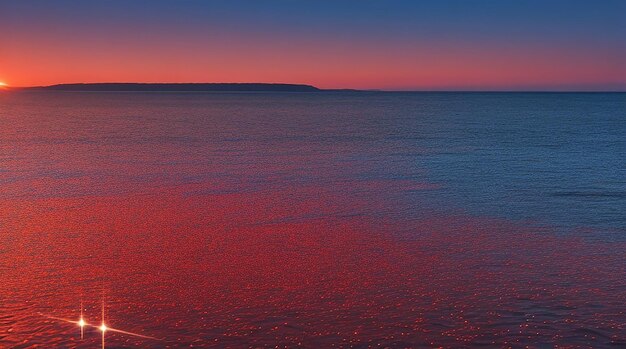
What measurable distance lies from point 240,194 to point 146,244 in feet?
21.5

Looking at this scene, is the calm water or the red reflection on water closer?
the red reflection on water

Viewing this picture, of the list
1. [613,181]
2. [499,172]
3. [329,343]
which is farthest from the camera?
[499,172]

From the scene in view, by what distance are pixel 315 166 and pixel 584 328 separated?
1973 cm

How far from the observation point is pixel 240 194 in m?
20.6

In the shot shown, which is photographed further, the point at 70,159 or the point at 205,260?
the point at 70,159

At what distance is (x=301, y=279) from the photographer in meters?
11.7

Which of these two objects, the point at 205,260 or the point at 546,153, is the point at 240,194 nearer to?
the point at 205,260

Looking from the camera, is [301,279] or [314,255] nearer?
[301,279]

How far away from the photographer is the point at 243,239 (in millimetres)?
14750

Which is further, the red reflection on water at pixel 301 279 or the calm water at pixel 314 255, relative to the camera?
the calm water at pixel 314 255

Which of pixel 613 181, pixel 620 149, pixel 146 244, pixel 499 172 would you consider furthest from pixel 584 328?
pixel 620 149

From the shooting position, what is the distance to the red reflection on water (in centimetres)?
917

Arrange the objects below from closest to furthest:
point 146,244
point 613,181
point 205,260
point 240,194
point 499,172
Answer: point 205,260 → point 146,244 → point 240,194 → point 613,181 → point 499,172

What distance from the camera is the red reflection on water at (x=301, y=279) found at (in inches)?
361
